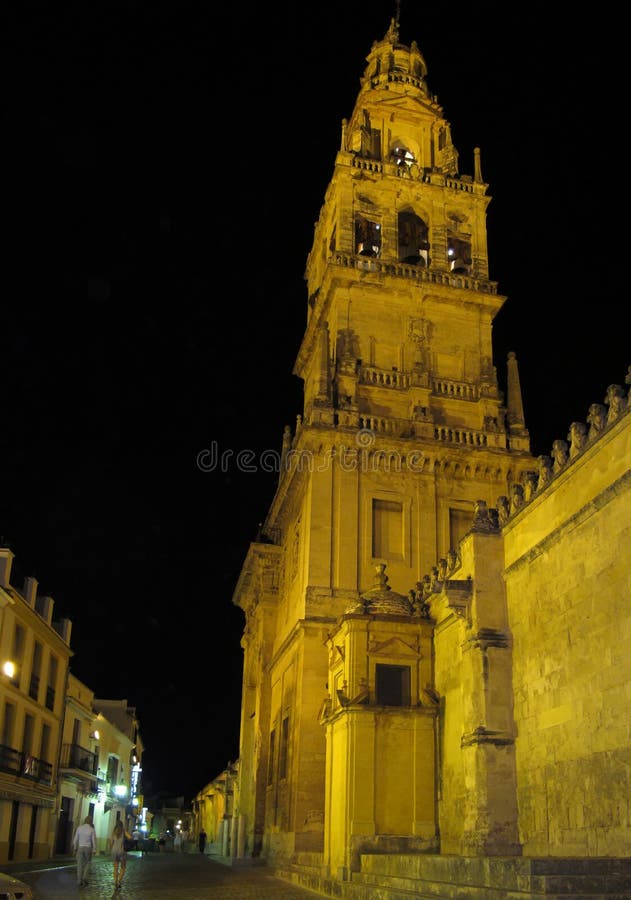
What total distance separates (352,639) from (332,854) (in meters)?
3.90

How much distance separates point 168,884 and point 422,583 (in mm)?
8311

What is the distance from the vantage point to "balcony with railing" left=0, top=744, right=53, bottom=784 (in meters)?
24.9

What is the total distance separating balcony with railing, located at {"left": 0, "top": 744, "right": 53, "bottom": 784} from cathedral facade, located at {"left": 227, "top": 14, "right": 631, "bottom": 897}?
6803mm

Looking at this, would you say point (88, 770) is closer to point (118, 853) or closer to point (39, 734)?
point (39, 734)

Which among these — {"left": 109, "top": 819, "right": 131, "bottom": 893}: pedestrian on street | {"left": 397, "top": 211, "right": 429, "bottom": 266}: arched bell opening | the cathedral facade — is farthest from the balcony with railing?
{"left": 397, "top": 211, "right": 429, "bottom": 266}: arched bell opening

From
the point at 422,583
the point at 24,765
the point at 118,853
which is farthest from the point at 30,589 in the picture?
the point at 422,583

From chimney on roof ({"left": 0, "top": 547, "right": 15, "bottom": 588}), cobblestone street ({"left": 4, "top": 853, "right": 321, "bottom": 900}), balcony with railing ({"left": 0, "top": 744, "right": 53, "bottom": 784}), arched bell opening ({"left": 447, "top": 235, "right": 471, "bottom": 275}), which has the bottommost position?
cobblestone street ({"left": 4, "top": 853, "right": 321, "bottom": 900})

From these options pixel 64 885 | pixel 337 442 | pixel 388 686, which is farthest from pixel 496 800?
pixel 337 442

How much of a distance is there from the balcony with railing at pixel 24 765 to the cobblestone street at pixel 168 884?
2541mm

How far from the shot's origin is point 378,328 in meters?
28.5

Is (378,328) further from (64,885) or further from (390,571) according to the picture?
(64,885)

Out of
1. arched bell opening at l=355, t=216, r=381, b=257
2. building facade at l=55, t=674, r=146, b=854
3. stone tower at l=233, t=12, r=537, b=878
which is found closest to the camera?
stone tower at l=233, t=12, r=537, b=878

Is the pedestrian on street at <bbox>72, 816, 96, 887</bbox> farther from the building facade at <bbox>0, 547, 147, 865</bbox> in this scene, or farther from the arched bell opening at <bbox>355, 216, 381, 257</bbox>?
the arched bell opening at <bbox>355, 216, 381, 257</bbox>

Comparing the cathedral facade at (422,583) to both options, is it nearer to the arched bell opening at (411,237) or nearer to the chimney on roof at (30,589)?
the arched bell opening at (411,237)
